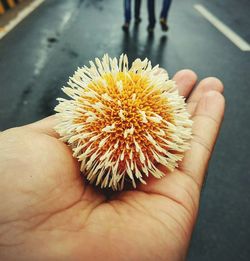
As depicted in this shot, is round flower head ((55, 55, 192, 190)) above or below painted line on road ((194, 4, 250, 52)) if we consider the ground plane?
below

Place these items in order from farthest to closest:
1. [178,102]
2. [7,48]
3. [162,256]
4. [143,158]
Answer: [7,48], [178,102], [143,158], [162,256]

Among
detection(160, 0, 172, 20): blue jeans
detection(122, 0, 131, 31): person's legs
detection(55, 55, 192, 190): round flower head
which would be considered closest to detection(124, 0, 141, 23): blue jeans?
detection(122, 0, 131, 31): person's legs

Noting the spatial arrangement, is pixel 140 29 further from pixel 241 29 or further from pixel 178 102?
pixel 178 102

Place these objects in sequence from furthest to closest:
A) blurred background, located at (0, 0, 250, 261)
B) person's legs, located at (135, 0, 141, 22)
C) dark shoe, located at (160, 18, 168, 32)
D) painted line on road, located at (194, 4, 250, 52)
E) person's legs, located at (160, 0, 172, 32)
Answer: person's legs, located at (135, 0, 141, 22)
dark shoe, located at (160, 18, 168, 32)
person's legs, located at (160, 0, 172, 32)
painted line on road, located at (194, 4, 250, 52)
blurred background, located at (0, 0, 250, 261)

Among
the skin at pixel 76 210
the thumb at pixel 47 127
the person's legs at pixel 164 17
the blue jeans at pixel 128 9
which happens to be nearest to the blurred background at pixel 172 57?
the person's legs at pixel 164 17

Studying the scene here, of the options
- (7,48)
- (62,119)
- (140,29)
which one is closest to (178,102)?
(62,119)

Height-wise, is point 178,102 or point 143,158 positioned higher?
point 178,102

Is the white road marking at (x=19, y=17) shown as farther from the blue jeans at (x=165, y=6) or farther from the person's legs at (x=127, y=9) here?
the blue jeans at (x=165, y=6)

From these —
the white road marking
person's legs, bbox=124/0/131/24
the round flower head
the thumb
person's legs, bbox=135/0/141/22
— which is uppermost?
person's legs, bbox=135/0/141/22

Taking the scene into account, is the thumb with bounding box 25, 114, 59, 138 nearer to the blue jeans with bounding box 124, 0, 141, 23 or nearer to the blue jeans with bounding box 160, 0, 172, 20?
the blue jeans with bounding box 124, 0, 141, 23
